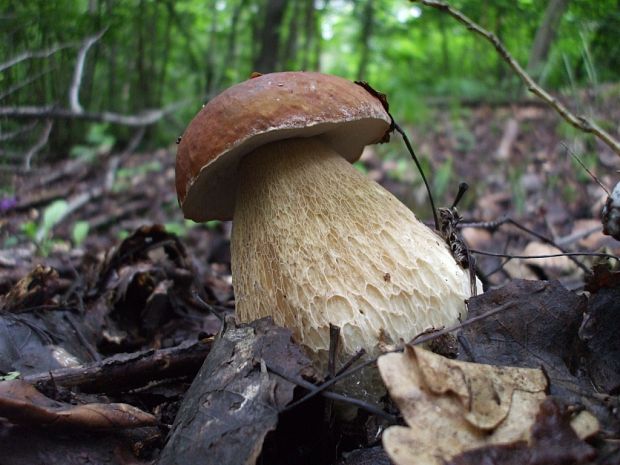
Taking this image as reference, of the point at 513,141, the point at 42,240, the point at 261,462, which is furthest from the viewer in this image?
the point at 513,141

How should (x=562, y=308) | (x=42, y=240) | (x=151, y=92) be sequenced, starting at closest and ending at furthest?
(x=562, y=308)
(x=42, y=240)
(x=151, y=92)

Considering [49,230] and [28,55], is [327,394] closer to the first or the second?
[49,230]

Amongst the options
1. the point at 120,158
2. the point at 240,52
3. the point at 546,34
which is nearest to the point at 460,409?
the point at 120,158

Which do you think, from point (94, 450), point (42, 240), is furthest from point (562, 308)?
point (42, 240)

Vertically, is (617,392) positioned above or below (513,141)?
below

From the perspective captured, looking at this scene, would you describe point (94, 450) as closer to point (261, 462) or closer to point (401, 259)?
point (261, 462)

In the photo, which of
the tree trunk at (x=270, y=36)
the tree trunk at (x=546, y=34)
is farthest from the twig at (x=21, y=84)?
the tree trunk at (x=546, y=34)

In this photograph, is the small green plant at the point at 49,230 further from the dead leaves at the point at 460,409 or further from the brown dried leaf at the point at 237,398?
the dead leaves at the point at 460,409
